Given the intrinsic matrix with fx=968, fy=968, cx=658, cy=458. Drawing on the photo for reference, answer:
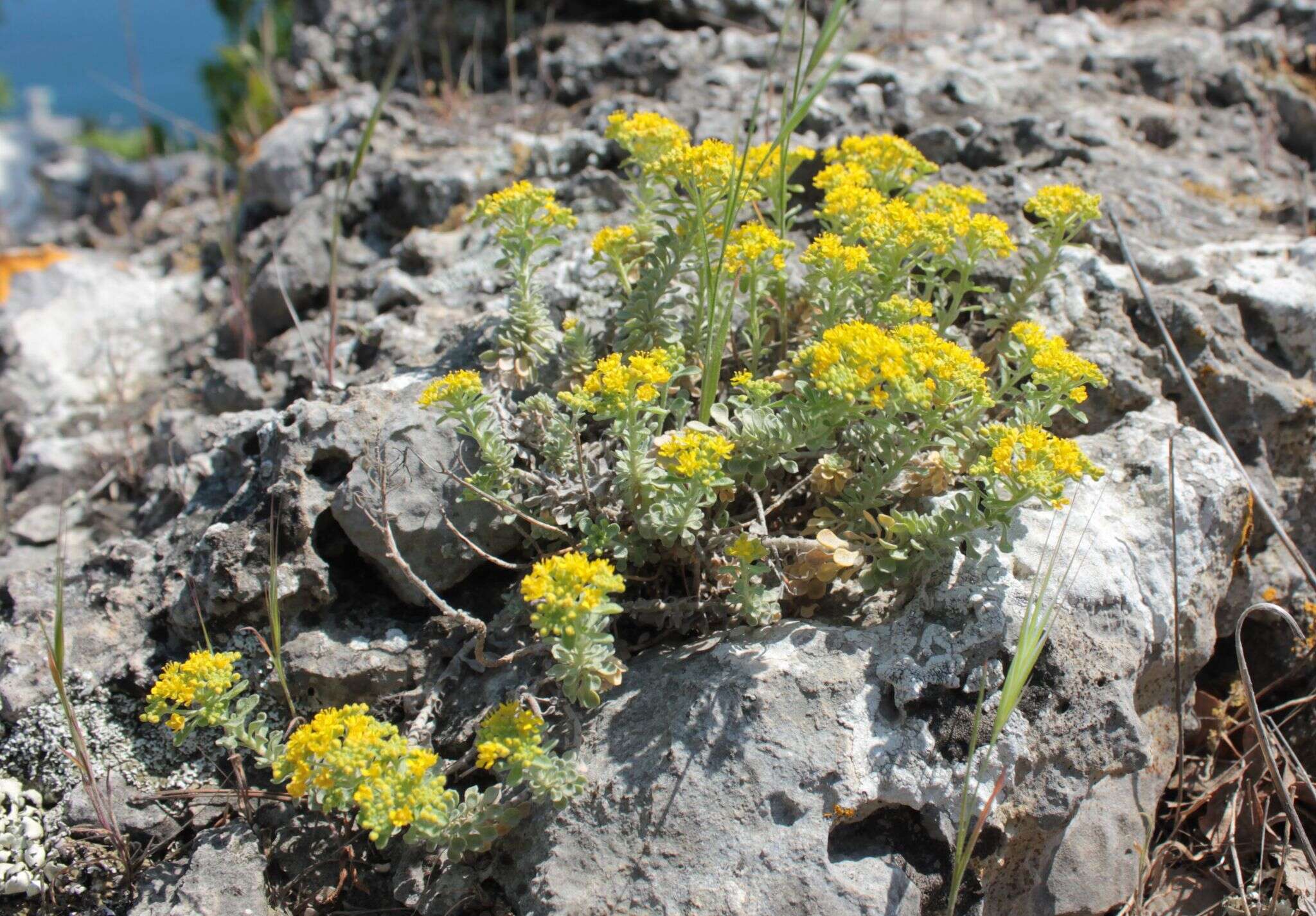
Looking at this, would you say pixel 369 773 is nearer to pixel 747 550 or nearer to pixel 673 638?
pixel 673 638

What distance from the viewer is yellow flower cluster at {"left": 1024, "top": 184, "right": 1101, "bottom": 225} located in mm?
2963

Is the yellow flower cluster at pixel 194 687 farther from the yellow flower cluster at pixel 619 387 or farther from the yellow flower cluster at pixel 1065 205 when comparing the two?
the yellow flower cluster at pixel 1065 205

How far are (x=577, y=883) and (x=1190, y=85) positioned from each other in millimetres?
4937

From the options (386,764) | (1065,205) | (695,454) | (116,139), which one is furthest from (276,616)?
(116,139)

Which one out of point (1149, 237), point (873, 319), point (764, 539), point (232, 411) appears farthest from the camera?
point (232, 411)

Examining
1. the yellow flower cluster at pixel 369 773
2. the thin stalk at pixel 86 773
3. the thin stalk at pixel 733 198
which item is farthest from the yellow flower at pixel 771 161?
the thin stalk at pixel 86 773

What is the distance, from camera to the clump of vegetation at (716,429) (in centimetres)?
230

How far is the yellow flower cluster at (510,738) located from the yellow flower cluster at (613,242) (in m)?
1.48

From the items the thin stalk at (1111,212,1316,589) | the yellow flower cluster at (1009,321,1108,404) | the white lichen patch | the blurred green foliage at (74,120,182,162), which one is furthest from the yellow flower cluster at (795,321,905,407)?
the blurred green foliage at (74,120,182,162)

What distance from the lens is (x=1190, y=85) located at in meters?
4.98

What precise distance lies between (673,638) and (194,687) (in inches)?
49.1

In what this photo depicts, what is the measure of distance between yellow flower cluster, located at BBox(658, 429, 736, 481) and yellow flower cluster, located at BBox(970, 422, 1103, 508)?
62 centimetres

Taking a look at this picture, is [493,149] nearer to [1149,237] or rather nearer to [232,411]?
[232,411]

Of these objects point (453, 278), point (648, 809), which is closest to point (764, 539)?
point (648, 809)
